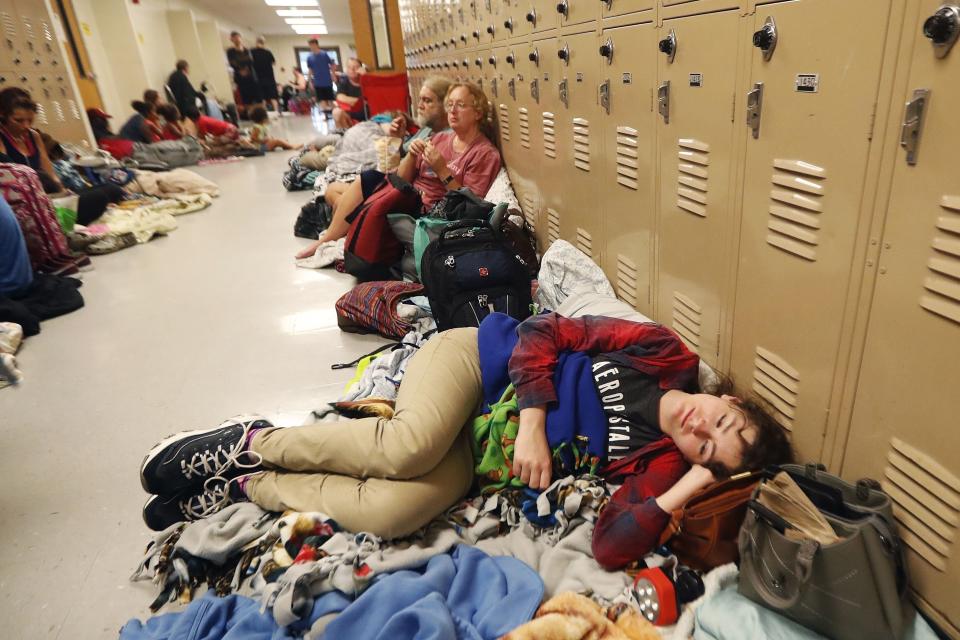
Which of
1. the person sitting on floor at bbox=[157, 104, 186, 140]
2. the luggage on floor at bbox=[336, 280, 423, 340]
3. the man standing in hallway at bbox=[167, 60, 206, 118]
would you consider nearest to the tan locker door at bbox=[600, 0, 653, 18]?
the luggage on floor at bbox=[336, 280, 423, 340]

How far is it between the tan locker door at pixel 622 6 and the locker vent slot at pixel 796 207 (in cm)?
77

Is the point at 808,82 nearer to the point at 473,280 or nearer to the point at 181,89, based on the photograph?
the point at 473,280

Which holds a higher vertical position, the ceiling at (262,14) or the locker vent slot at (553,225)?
the ceiling at (262,14)

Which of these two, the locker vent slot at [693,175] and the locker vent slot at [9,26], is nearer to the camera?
the locker vent slot at [693,175]

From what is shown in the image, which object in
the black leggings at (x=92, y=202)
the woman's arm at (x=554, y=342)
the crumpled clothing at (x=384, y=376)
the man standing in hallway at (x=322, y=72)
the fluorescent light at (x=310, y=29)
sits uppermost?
the fluorescent light at (x=310, y=29)

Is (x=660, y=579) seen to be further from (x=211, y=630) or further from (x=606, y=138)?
(x=606, y=138)

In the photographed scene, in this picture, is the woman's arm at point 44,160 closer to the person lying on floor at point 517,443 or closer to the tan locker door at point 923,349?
the person lying on floor at point 517,443

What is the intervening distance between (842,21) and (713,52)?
0.45m

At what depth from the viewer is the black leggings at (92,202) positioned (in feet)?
15.5

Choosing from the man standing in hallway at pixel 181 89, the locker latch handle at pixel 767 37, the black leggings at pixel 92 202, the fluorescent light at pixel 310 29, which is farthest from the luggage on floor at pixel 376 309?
the fluorescent light at pixel 310 29

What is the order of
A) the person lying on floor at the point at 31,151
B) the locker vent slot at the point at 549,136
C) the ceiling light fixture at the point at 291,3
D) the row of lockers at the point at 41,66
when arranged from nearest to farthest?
the locker vent slot at the point at 549,136 → the person lying on floor at the point at 31,151 → the row of lockers at the point at 41,66 → the ceiling light fixture at the point at 291,3

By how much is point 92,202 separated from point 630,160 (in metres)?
4.50

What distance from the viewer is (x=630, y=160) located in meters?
2.09

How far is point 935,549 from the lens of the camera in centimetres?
112
